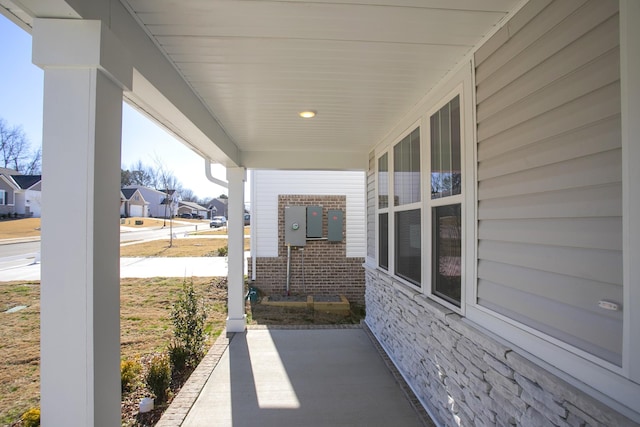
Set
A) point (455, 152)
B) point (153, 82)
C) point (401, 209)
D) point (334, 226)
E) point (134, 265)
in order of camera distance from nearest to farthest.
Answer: point (153, 82), point (455, 152), point (401, 209), point (334, 226), point (134, 265)

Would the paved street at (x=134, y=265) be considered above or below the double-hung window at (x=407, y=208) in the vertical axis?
below

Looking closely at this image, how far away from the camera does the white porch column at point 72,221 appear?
1350mm

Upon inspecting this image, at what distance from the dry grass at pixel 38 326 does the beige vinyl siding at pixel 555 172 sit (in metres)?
4.18

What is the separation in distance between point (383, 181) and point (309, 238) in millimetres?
3256

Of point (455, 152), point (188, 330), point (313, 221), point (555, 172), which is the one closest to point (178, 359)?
point (188, 330)

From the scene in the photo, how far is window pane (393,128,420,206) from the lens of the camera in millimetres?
3365

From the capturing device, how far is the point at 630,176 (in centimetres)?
112

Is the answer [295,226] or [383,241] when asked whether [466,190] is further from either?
[295,226]

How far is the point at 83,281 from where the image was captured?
136 cm

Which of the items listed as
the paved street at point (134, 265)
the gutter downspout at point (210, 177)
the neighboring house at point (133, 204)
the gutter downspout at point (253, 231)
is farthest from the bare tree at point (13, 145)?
the neighboring house at point (133, 204)

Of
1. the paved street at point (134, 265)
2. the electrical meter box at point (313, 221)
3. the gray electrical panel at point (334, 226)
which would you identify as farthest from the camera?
the paved street at point (134, 265)

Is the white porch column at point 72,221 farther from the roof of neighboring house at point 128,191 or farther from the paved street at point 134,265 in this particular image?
the roof of neighboring house at point 128,191

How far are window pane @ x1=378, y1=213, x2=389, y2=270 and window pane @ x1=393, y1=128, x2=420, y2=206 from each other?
0.55m

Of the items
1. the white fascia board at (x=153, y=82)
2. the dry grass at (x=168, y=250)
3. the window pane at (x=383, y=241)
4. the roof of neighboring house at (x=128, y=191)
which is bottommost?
the dry grass at (x=168, y=250)
